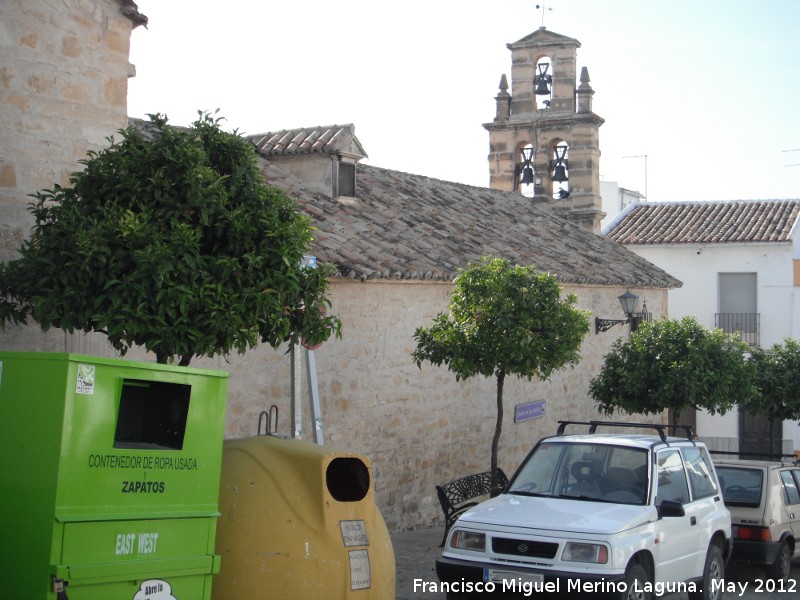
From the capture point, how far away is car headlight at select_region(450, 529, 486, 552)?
326 inches

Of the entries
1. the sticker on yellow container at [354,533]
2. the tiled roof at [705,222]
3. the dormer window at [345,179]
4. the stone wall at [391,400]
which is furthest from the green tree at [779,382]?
the sticker on yellow container at [354,533]

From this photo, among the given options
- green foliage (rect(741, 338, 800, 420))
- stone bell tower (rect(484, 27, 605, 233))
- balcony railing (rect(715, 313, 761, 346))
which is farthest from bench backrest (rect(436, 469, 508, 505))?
balcony railing (rect(715, 313, 761, 346))

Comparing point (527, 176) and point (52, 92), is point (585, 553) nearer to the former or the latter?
point (52, 92)

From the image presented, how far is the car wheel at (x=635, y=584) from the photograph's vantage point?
7.85 m

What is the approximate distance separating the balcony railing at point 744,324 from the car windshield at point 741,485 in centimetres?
1898

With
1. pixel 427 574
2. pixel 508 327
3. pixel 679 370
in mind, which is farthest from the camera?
pixel 679 370

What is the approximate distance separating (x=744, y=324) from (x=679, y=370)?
15.5 m

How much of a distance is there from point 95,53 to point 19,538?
533 cm

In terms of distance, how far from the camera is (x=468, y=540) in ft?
27.5

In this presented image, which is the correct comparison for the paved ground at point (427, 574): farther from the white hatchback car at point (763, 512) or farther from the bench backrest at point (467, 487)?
the bench backrest at point (467, 487)

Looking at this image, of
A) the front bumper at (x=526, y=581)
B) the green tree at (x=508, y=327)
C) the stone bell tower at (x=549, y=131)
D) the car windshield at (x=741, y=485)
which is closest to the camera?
the front bumper at (x=526, y=581)

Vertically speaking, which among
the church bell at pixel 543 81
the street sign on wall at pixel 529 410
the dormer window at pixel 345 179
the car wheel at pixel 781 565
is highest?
the church bell at pixel 543 81

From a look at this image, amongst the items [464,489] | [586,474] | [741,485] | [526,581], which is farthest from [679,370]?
[526,581]

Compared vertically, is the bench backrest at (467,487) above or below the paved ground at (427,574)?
above
